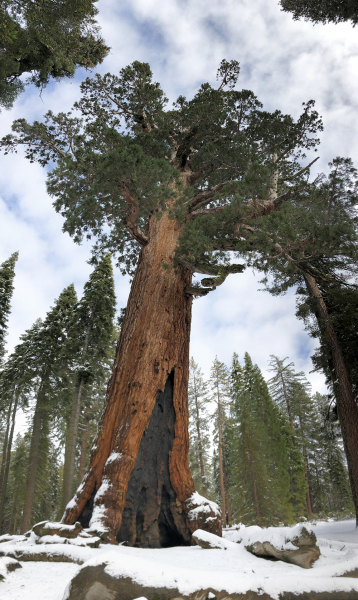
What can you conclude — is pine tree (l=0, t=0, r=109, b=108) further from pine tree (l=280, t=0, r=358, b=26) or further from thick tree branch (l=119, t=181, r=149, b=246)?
pine tree (l=280, t=0, r=358, b=26)

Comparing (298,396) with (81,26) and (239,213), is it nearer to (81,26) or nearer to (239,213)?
(239,213)

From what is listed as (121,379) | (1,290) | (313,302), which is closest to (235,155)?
(313,302)

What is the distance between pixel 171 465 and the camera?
5199 mm

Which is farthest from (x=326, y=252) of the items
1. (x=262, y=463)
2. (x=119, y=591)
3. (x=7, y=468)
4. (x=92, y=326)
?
(x=7, y=468)

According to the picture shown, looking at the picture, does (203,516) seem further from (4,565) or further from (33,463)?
(33,463)

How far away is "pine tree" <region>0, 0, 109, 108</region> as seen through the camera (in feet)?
17.0

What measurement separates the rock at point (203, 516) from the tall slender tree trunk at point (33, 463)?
12863 millimetres

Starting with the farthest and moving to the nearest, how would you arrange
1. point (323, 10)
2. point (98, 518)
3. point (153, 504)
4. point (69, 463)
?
point (69, 463)
point (323, 10)
point (153, 504)
point (98, 518)

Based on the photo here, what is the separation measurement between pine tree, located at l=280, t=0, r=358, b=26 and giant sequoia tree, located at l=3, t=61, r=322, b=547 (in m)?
1.74

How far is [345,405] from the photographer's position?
843cm

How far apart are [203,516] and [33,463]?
564 inches

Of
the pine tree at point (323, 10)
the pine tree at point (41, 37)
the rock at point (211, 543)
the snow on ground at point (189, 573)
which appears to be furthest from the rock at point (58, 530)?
the pine tree at point (323, 10)

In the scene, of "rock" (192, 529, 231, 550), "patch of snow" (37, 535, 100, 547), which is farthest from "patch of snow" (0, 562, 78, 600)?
"rock" (192, 529, 231, 550)

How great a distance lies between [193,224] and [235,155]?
3098mm
